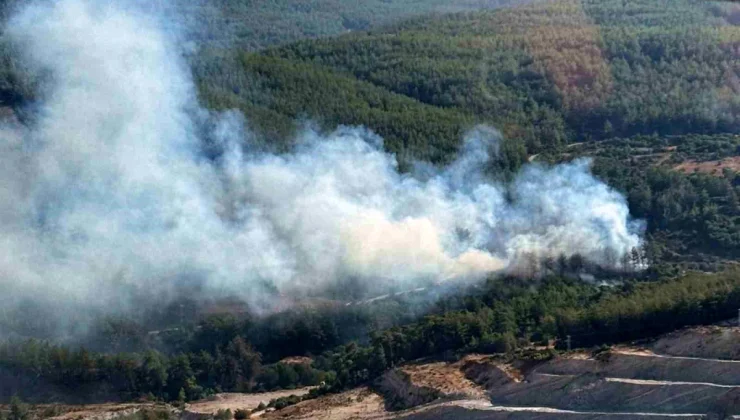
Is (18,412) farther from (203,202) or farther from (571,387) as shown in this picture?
(571,387)

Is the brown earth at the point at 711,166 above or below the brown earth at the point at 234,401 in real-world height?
above

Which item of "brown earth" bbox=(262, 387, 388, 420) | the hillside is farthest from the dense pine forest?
"brown earth" bbox=(262, 387, 388, 420)

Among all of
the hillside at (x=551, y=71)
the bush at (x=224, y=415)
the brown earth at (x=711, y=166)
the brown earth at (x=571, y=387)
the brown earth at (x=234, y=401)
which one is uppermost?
the hillside at (x=551, y=71)

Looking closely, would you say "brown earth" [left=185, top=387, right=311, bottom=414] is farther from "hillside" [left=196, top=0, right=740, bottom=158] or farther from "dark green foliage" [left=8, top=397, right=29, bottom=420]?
"hillside" [left=196, top=0, right=740, bottom=158]

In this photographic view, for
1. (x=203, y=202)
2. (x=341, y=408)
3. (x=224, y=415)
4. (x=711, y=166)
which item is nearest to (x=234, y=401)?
(x=224, y=415)

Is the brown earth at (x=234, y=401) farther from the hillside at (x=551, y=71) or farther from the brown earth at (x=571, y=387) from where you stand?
the hillside at (x=551, y=71)

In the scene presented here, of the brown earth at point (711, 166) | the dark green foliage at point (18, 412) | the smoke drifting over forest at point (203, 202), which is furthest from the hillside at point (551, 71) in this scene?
the dark green foliage at point (18, 412)
